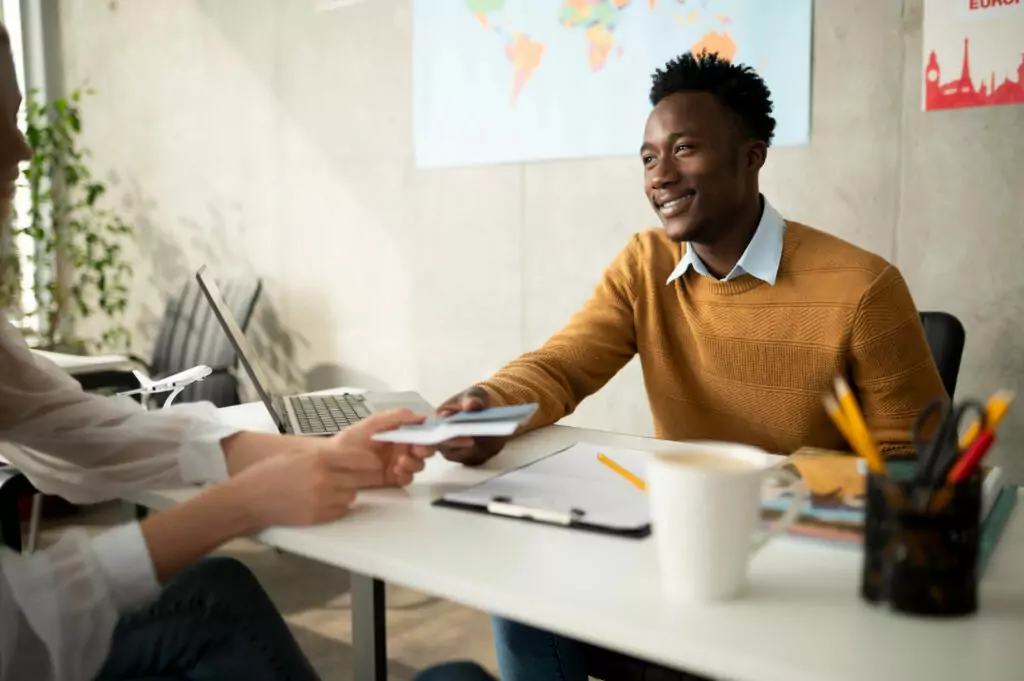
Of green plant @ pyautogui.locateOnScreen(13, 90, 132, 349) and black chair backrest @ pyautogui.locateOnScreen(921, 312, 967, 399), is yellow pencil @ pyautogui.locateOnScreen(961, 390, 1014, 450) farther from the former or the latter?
green plant @ pyautogui.locateOnScreen(13, 90, 132, 349)

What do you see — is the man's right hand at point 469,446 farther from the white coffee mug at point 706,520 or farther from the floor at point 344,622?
the floor at point 344,622

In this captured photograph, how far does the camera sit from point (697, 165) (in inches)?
59.5

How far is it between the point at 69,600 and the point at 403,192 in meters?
2.42

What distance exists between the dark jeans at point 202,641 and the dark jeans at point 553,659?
14.9 inches

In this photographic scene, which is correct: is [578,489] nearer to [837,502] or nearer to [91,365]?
[837,502]

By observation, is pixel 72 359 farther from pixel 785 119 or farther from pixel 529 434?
pixel 785 119

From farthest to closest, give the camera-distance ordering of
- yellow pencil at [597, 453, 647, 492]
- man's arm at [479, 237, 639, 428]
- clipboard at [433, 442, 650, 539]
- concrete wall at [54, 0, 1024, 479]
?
concrete wall at [54, 0, 1024, 479], man's arm at [479, 237, 639, 428], yellow pencil at [597, 453, 647, 492], clipboard at [433, 442, 650, 539]

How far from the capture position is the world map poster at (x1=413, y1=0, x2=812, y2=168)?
2.23m

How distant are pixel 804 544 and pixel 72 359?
2594mm

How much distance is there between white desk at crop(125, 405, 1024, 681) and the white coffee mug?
0.02 metres

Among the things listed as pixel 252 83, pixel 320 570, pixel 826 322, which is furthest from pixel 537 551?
pixel 252 83

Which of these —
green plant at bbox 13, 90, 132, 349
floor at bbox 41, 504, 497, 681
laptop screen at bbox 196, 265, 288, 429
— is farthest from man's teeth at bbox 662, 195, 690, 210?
green plant at bbox 13, 90, 132, 349

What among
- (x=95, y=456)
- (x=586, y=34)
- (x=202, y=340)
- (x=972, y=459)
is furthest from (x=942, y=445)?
(x=202, y=340)

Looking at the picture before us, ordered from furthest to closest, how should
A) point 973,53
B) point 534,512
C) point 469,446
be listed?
point 973,53
point 469,446
point 534,512
